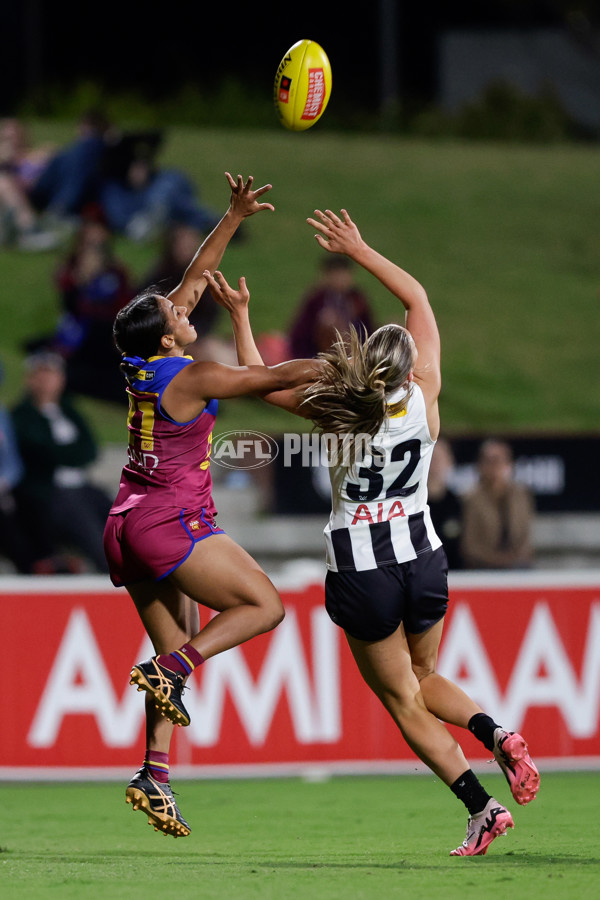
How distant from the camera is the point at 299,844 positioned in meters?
6.23

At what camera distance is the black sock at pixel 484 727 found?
5.24m

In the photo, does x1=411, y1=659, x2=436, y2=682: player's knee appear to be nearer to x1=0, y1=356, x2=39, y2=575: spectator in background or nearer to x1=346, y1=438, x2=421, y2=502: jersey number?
x1=346, y1=438, x2=421, y2=502: jersey number

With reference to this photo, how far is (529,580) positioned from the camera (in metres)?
9.19

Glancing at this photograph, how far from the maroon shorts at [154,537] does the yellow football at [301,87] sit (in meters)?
1.92

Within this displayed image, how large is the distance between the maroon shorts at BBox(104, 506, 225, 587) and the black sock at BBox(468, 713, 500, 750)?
1.30 metres

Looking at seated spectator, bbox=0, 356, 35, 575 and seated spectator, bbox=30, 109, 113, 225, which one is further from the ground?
seated spectator, bbox=30, 109, 113, 225

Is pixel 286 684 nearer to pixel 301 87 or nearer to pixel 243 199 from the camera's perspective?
pixel 243 199

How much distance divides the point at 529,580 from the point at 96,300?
805cm

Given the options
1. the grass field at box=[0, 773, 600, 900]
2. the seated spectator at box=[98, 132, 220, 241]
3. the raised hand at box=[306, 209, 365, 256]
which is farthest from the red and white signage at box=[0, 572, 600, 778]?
the seated spectator at box=[98, 132, 220, 241]

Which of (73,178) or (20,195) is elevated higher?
(73,178)

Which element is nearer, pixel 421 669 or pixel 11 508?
pixel 421 669

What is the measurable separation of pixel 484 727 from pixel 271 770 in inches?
152

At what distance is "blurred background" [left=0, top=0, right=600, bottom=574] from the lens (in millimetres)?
13359

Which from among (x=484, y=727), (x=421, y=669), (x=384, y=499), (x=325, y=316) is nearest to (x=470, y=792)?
(x=484, y=727)
